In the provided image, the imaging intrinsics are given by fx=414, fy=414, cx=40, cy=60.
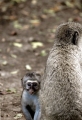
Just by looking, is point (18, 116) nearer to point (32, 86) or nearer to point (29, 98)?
point (29, 98)

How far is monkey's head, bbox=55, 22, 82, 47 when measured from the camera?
289 inches

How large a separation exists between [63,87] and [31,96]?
4.10 ft

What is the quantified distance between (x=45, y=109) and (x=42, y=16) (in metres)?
7.98

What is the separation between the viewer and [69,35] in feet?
24.2

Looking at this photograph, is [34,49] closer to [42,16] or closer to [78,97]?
[42,16]

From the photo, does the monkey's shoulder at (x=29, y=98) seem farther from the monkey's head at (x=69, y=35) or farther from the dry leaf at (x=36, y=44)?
the dry leaf at (x=36, y=44)

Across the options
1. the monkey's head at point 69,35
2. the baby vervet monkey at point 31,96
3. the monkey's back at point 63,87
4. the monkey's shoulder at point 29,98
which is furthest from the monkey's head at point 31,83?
the monkey's head at point 69,35

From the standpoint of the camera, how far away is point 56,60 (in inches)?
278

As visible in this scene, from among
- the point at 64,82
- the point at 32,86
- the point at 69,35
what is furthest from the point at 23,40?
the point at 64,82

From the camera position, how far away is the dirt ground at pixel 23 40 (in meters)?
9.13

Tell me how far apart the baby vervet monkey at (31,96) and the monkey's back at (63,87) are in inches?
24.1

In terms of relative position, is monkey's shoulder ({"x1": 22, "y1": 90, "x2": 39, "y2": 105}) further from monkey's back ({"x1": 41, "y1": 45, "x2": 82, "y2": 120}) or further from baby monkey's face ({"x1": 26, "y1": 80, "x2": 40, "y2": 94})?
monkey's back ({"x1": 41, "y1": 45, "x2": 82, "y2": 120})

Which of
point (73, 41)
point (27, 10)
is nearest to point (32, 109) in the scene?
point (73, 41)

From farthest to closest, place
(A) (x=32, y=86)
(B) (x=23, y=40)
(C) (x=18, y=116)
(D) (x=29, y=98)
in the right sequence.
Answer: (B) (x=23, y=40), (C) (x=18, y=116), (D) (x=29, y=98), (A) (x=32, y=86)
